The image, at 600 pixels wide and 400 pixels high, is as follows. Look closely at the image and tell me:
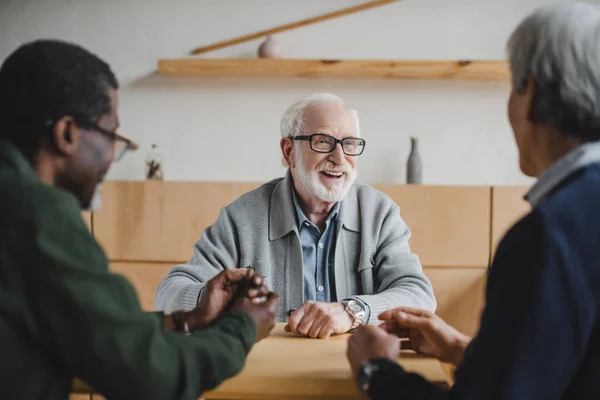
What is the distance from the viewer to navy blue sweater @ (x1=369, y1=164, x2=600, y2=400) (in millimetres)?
744

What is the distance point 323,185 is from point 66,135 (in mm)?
1231

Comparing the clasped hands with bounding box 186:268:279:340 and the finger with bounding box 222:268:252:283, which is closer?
the clasped hands with bounding box 186:268:279:340

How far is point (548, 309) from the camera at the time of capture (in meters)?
0.74

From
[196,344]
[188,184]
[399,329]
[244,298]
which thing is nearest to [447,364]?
[399,329]

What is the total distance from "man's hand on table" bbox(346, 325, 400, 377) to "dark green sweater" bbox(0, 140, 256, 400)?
36 cm

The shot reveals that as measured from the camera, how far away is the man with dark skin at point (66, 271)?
0.80 metres

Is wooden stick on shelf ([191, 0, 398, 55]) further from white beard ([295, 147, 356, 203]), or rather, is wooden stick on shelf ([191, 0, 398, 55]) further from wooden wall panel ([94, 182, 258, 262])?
white beard ([295, 147, 356, 203])

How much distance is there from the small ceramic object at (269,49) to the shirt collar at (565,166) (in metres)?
2.80

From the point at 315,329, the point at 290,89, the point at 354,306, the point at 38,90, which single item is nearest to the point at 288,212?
the point at 354,306

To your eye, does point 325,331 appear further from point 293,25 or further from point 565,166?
point 293,25

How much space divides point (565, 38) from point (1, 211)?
0.86 metres

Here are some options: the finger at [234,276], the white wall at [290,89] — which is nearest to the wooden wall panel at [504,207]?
the white wall at [290,89]

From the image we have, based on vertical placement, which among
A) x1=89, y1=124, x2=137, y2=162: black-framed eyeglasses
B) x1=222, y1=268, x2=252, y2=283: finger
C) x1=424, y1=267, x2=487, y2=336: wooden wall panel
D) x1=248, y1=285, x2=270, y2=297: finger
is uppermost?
x1=89, y1=124, x2=137, y2=162: black-framed eyeglasses

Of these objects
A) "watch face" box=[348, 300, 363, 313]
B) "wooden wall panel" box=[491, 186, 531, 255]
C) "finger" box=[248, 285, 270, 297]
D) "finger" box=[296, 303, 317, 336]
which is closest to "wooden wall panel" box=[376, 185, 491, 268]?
"wooden wall panel" box=[491, 186, 531, 255]
